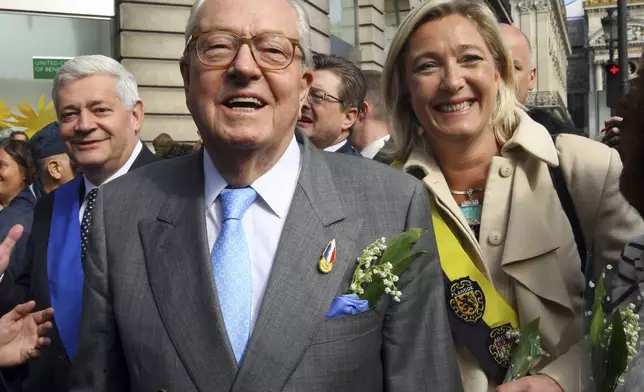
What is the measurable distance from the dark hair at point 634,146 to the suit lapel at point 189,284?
3.68ft

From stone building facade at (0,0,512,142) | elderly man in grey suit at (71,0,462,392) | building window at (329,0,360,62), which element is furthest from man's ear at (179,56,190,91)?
building window at (329,0,360,62)

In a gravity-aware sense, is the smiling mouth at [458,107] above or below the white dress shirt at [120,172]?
above

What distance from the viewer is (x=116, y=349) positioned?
242cm

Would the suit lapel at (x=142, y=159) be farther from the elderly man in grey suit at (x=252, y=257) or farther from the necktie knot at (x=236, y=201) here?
the necktie knot at (x=236, y=201)

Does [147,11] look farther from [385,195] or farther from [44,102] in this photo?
[385,195]

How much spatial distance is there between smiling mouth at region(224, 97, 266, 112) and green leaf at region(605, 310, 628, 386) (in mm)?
1121

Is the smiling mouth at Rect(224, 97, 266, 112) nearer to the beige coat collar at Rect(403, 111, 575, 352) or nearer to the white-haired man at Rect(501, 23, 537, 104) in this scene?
the beige coat collar at Rect(403, 111, 575, 352)

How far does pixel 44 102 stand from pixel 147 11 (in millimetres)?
2160

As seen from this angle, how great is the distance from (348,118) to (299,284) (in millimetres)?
2968

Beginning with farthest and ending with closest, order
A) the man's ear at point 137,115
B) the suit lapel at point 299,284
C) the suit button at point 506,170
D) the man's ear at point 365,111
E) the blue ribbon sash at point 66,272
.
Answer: the man's ear at point 365,111 < the man's ear at point 137,115 < the blue ribbon sash at point 66,272 < the suit button at point 506,170 < the suit lapel at point 299,284

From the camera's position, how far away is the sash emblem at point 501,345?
2.69 metres

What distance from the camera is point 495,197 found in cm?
290

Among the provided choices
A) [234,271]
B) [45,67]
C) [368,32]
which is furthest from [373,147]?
[368,32]

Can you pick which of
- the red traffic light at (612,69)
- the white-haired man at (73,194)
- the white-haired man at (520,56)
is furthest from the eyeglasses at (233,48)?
the red traffic light at (612,69)
